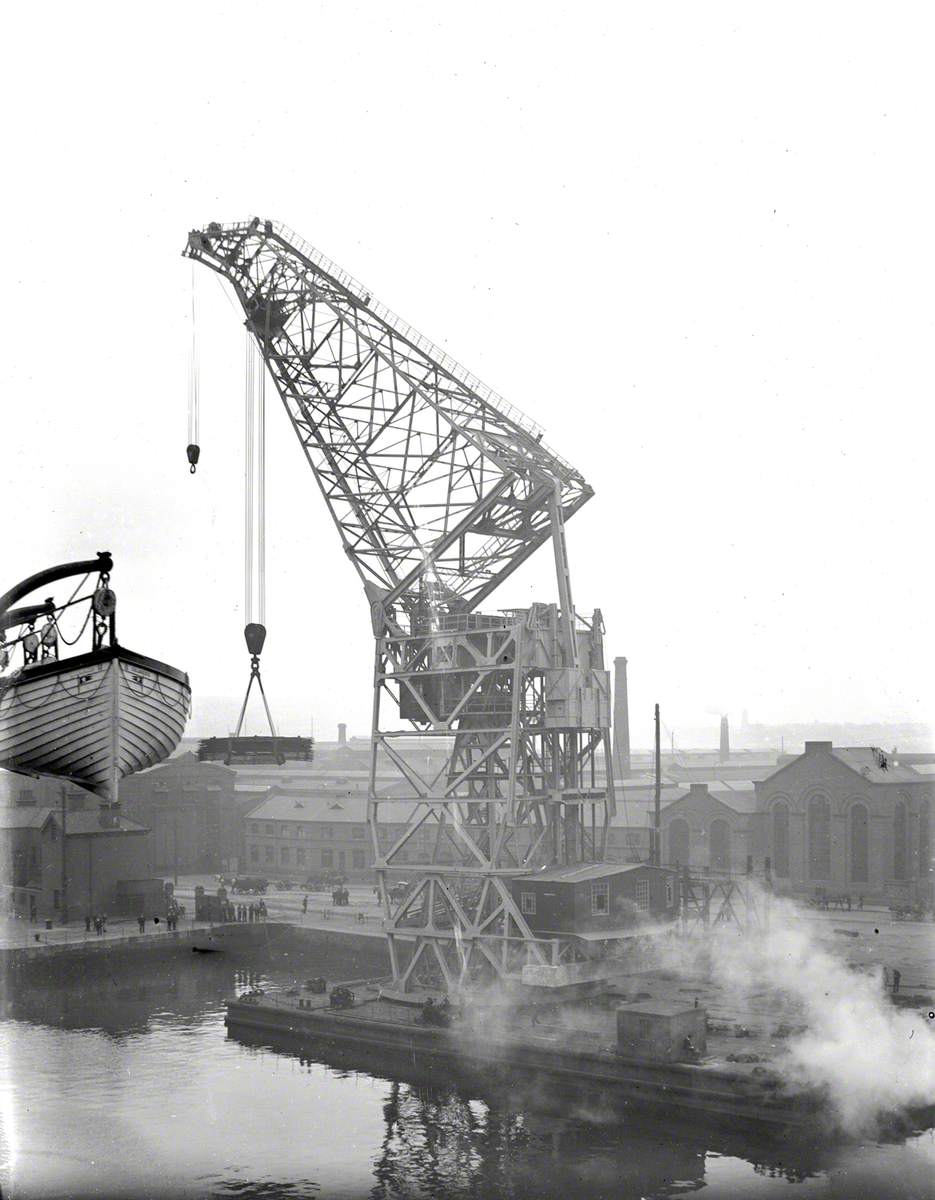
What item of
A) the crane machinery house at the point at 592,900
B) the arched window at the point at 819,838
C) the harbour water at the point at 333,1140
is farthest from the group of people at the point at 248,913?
the arched window at the point at 819,838

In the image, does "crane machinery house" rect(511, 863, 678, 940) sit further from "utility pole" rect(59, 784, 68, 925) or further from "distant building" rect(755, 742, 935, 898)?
"utility pole" rect(59, 784, 68, 925)

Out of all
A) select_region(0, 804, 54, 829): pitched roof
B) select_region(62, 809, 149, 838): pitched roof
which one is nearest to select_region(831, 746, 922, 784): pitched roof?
select_region(62, 809, 149, 838): pitched roof

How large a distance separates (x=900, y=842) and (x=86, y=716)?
3947cm

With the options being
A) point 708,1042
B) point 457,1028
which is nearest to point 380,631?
point 457,1028

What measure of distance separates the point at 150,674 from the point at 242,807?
5489 centimetres

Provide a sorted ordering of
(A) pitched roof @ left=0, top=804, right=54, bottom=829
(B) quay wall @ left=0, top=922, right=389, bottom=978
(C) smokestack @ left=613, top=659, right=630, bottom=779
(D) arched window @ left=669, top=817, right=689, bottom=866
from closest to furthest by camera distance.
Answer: (B) quay wall @ left=0, top=922, right=389, bottom=978 → (A) pitched roof @ left=0, top=804, right=54, bottom=829 → (D) arched window @ left=669, top=817, right=689, bottom=866 → (C) smokestack @ left=613, top=659, right=630, bottom=779

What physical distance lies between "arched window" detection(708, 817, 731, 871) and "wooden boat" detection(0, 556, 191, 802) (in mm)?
41731

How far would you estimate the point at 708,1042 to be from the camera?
28672mm

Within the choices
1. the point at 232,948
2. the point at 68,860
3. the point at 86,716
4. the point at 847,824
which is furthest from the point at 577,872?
the point at 68,860

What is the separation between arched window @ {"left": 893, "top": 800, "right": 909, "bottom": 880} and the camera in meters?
46.9

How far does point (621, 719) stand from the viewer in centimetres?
6906

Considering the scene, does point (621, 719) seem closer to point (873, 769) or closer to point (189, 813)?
point (873, 769)

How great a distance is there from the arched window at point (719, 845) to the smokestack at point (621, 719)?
1287 cm

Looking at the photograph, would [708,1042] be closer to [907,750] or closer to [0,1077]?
[0,1077]
